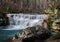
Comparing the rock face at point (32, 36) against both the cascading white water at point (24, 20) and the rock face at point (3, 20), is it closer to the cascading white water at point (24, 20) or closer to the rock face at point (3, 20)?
the cascading white water at point (24, 20)

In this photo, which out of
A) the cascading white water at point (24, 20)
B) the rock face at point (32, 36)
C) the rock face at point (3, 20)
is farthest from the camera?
the rock face at point (3, 20)

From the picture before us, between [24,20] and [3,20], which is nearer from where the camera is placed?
[24,20]

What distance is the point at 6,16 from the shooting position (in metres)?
13.5

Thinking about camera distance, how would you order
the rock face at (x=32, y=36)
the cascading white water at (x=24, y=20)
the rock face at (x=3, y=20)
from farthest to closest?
the rock face at (x=3, y=20)
the cascading white water at (x=24, y=20)
the rock face at (x=32, y=36)

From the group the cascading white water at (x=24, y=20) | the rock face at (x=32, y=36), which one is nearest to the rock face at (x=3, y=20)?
the cascading white water at (x=24, y=20)

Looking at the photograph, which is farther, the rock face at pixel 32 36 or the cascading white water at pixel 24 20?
the cascading white water at pixel 24 20

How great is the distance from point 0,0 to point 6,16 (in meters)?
3.63

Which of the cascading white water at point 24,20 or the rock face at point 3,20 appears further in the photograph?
the rock face at point 3,20

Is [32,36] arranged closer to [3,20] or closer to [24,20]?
[24,20]

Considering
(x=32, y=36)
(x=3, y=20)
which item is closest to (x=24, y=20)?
(x=3, y=20)

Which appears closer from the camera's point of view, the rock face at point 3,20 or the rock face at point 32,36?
the rock face at point 32,36

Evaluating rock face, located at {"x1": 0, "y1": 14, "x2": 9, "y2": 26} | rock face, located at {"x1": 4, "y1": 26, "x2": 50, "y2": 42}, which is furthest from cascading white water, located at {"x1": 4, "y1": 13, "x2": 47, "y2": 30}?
rock face, located at {"x1": 4, "y1": 26, "x2": 50, "y2": 42}

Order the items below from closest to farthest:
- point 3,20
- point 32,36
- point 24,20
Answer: point 32,36, point 24,20, point 3,20

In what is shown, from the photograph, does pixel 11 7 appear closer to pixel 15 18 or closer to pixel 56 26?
pixel 15 18
